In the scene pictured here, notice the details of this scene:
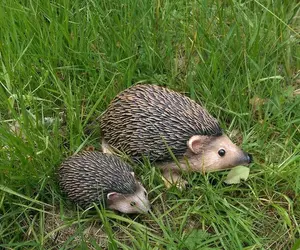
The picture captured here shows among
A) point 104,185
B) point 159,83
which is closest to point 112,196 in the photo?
point 104,185

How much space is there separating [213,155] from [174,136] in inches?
13.0

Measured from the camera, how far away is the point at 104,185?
419 cm

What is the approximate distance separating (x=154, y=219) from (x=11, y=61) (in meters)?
1.82

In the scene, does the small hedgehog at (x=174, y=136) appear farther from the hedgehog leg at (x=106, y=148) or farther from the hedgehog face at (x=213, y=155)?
the hedgehog leg at (x=106, y=148)

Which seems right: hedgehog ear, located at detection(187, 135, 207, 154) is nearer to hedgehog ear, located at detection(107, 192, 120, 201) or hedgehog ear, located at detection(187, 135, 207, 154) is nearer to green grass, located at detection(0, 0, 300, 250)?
green grass, located at detection(0, 0, 300, 250)

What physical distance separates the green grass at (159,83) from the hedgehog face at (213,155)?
86 mm

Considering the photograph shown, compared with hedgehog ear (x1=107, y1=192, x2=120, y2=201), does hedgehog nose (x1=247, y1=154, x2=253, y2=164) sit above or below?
above

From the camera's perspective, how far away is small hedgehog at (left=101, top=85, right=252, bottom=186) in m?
4.33

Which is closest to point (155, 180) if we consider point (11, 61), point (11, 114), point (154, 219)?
point (154, 219)

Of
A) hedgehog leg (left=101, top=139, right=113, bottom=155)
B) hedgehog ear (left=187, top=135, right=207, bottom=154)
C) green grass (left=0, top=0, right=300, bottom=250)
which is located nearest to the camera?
green grass (left=0, top=0, right=300, bottom=250)

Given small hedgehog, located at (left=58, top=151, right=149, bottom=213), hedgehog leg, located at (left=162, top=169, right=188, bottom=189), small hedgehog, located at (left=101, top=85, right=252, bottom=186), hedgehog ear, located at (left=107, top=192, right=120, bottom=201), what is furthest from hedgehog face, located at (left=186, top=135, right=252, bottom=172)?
hedgehog ear, located at (left=107, top=192, right=120, bottom=201)

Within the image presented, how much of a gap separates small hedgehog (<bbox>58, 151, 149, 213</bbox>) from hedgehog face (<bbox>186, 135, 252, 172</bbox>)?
0.46 metres

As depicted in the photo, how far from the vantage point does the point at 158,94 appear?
448cm

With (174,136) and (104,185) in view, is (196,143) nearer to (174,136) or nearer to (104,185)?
(174,136)
